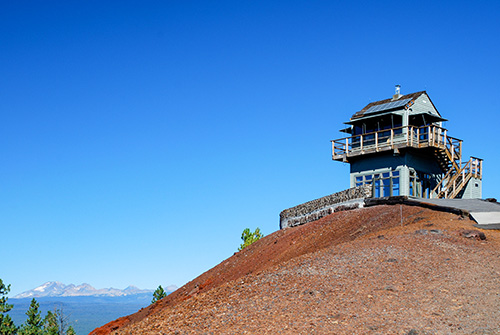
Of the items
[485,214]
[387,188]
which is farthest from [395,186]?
[485,214]

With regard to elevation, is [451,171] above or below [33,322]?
above

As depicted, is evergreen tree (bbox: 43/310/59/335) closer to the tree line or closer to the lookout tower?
the tree line

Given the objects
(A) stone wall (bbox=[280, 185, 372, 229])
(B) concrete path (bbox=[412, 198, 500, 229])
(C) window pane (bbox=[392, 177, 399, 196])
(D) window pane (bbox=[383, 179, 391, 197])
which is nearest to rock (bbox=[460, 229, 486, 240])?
(B) concrete path (bbox=[412, 198, 500, 229])

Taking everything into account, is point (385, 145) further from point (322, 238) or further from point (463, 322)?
→ point (463, 322)

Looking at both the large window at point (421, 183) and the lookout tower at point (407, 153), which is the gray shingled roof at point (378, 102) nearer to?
the lookout tower at point (407, 153)

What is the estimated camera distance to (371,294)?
47.5ft

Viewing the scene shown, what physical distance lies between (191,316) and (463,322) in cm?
629

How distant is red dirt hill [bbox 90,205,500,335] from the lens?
12.8 meters

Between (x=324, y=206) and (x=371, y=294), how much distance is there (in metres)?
19.9

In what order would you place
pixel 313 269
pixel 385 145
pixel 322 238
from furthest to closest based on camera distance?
pixel 385 145
pixel 322 238
pixel 313 269

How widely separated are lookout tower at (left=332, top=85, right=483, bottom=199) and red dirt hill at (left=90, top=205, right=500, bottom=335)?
18536mm

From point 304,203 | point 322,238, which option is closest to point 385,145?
point 304,203

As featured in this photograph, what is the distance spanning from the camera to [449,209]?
81.3 feet

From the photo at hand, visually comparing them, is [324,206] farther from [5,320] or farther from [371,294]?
[5,320]
